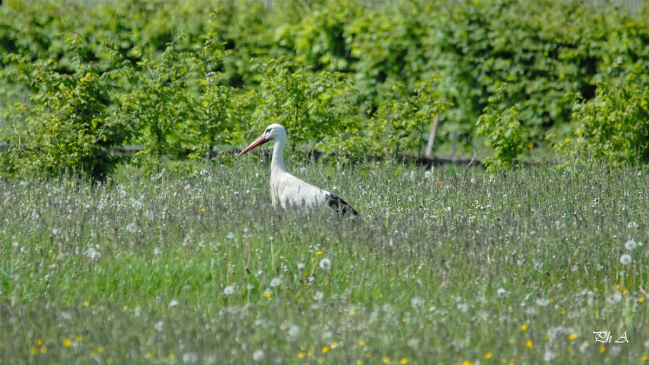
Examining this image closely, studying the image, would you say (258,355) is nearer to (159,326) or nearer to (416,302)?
(159,326)

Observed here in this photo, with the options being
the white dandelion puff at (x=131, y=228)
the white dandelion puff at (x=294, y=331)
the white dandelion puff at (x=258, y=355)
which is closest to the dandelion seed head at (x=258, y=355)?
the white dandelion puff at (x=258, y=355)

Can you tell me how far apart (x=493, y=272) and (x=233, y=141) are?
439 cm

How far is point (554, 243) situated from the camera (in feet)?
16.3

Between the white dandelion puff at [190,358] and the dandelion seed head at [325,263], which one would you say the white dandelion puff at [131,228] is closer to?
the dandelion seed head at [325,263]

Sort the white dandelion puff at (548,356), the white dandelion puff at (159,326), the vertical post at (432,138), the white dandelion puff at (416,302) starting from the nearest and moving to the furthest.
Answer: the white dandelion puff at (548,356)
the white dandelion puff at (159,326)
the white dandelion puff at (416,302)
the vertical post at (432,138)

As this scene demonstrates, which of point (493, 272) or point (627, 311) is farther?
point (493, 272)

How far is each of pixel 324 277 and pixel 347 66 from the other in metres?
7.65

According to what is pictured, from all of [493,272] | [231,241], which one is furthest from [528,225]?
[231,241]

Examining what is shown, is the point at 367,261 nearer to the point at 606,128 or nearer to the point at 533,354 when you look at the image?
the point at 533,354

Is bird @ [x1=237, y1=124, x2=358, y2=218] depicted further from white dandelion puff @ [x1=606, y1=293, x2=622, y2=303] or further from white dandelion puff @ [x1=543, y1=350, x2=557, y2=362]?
white dandelion puff @ [x1=543, y1=350, x2=557, y2=362]

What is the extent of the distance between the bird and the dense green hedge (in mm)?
1227

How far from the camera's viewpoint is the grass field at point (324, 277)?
11.6ft

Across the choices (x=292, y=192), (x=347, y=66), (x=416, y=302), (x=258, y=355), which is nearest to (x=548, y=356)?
(x=416, y=302)

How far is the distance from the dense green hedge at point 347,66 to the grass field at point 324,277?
60.6 inches
